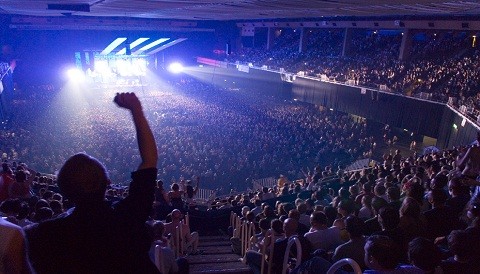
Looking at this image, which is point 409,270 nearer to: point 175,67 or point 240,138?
point 240,138

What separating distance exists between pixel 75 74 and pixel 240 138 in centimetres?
2258

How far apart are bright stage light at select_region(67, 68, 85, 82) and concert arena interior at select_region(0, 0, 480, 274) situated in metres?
0.17

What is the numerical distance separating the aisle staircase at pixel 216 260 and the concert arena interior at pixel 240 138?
0.05 metres

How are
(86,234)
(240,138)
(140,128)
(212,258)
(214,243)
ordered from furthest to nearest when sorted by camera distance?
(240,138), (214,243), (212,258), (140,128), (86,234)

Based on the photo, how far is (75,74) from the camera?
35.7 meters

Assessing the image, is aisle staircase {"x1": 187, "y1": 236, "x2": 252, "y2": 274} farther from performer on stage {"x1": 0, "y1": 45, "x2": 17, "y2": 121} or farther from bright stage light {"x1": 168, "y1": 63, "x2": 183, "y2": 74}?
bright stage light {"x1": 168, "y1": 63, "x2": 183, "y2": 74}

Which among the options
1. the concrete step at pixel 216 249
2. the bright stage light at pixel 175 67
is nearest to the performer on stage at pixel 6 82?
the bright stage light at pixel 175 67

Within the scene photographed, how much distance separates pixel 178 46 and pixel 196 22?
3562 mm

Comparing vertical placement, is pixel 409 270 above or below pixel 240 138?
above

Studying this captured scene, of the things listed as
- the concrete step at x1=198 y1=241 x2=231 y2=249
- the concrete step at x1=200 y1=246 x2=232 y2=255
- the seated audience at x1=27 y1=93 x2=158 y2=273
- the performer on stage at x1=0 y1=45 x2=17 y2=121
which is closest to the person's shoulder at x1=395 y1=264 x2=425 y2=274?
the seated audience at x1=27 y1=93 x2=158 y2=273

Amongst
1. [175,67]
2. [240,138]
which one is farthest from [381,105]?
[175,67]

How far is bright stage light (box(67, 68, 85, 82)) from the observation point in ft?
115

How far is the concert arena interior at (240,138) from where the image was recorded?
1948mm

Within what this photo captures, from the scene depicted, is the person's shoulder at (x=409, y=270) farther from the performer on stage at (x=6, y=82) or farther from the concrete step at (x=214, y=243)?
the performer on stage at (x=6, y=82)
